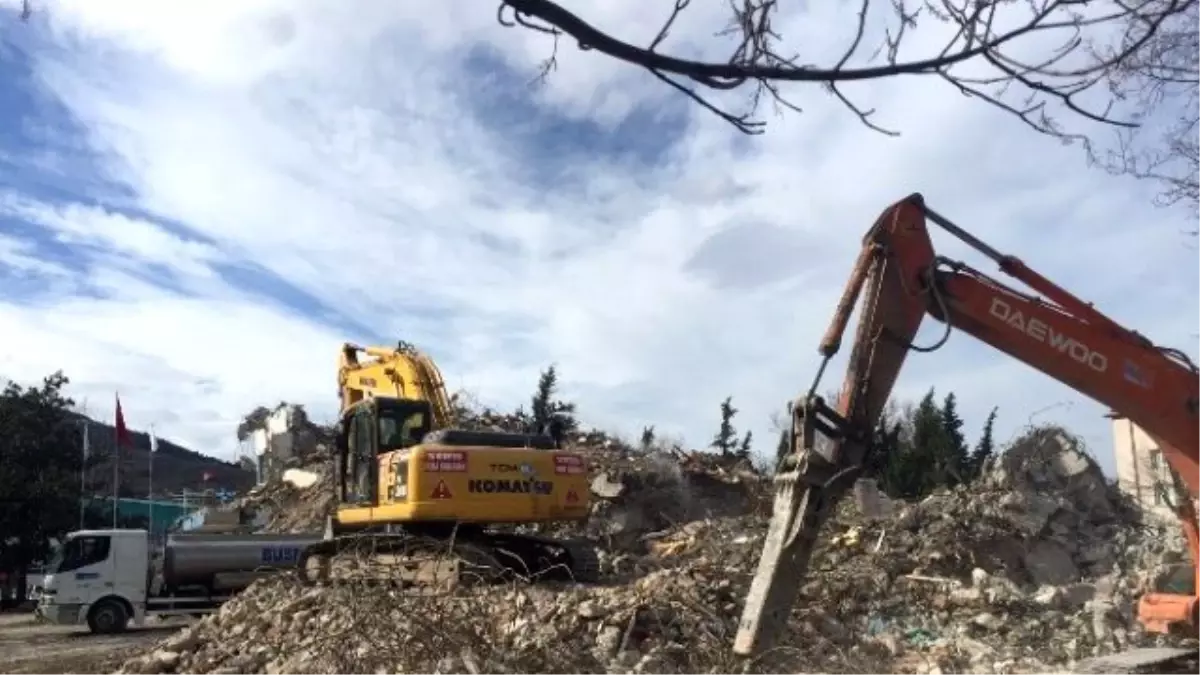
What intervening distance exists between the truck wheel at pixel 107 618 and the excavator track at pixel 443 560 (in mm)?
8404

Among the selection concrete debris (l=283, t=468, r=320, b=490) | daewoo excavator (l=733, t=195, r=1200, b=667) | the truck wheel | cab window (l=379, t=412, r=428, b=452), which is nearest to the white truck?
the truck wheel

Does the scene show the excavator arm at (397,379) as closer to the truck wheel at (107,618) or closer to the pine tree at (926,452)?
the truck wheel at (107,618)

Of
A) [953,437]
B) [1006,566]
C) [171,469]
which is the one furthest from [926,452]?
[171,469]

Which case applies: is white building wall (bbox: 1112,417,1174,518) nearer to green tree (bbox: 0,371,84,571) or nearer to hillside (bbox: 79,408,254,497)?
green tree (bbox: 0,371,84,571)

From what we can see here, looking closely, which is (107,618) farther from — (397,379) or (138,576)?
(397,379)

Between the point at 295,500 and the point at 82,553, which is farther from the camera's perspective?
the point at 295,500

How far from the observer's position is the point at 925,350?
7652mm

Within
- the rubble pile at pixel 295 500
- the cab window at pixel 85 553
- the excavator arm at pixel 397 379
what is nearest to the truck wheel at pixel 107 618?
the cab window at pixel 85 553

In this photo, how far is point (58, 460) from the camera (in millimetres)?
31031

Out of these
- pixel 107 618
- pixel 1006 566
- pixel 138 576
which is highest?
pixel 1006 566

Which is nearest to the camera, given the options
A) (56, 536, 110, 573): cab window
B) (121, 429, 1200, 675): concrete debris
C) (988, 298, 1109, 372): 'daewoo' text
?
(988, 298, 1109, 372): 'daewoo' text

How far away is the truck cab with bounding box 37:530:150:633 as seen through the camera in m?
20.6

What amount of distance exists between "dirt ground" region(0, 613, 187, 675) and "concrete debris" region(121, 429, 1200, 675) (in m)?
2.99

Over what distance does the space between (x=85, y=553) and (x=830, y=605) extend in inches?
555
